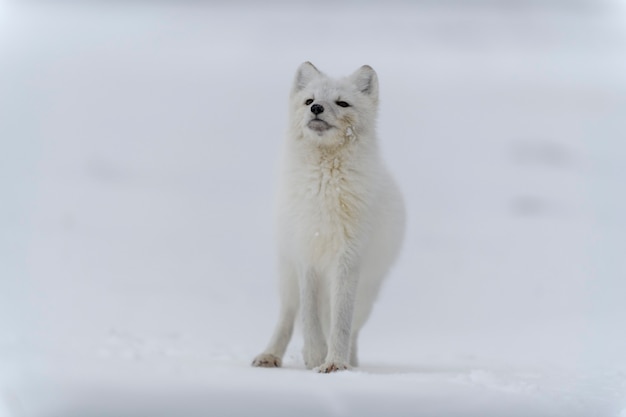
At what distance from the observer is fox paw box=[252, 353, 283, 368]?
3.71 m

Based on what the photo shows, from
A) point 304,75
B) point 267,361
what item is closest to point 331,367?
point 267,361

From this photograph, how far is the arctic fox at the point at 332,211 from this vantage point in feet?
11.8

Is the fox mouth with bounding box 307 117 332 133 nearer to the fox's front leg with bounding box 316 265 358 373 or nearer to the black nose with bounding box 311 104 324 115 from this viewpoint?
the black nose with bounding box 311 104 324 115

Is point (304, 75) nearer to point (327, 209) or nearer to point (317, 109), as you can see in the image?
point (317, 109)

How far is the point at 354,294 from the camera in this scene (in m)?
3.63

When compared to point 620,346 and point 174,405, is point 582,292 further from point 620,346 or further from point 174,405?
point 174,405

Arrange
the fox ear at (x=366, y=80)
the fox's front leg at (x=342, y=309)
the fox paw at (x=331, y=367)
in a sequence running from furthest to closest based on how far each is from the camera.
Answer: the fox ear at (x=366, y=80)
the fox's front leg at (x=342, y=309)
the fox paw at (x=331, y=367)

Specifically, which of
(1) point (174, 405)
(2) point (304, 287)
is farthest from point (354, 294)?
(1) point (174, 405)

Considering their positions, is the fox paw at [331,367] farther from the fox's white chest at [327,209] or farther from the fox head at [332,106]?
the fox head at [332,106]

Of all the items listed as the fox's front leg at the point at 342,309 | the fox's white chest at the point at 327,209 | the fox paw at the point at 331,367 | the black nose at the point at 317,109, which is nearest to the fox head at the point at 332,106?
Answer: the black nose at the point at 317,109

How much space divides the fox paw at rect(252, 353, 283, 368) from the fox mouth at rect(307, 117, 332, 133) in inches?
43.0

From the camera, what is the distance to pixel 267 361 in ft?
12.3

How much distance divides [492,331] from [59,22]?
3.29 metres

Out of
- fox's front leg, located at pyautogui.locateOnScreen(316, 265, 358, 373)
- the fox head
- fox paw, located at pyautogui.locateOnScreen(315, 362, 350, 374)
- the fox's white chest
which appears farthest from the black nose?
fox paw, located at pyautogui.locateOnScreen(315, 362, 350, 374)
